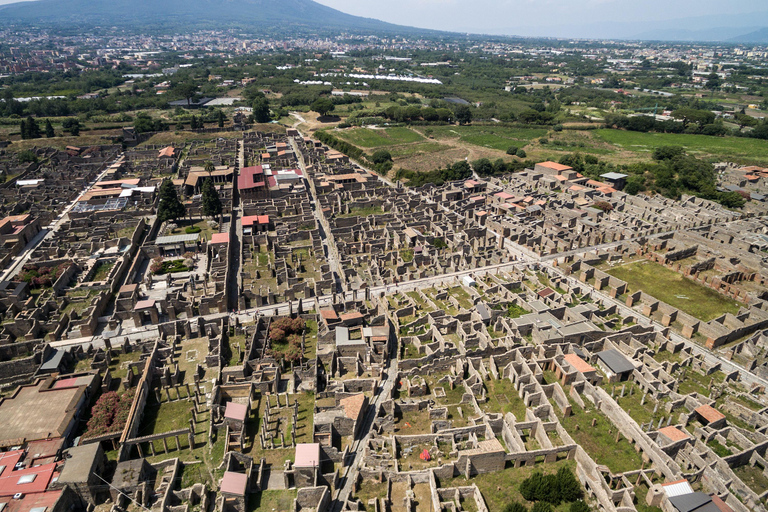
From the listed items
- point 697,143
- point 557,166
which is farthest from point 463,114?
point 697,143

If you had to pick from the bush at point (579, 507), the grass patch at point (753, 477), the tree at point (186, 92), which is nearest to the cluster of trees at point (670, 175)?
the grass patch at point (753, 477)

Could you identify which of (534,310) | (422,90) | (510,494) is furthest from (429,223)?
(422,90)

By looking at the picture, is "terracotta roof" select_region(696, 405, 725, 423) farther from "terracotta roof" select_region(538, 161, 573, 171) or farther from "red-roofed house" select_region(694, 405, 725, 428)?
"terracotta roof" select_region(538, 161, 573, 171)

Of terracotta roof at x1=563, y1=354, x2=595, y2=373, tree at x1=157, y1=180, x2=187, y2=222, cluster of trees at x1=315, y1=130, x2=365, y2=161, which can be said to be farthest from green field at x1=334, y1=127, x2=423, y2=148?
terracotta roof at x1=563, y1=354, x2=595, y2=373

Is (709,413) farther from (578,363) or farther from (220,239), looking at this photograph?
(220,239)

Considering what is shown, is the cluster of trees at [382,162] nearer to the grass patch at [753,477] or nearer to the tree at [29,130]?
the grass patch at [753,477]

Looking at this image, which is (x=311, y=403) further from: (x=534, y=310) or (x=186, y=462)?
(x=534, y=310)
